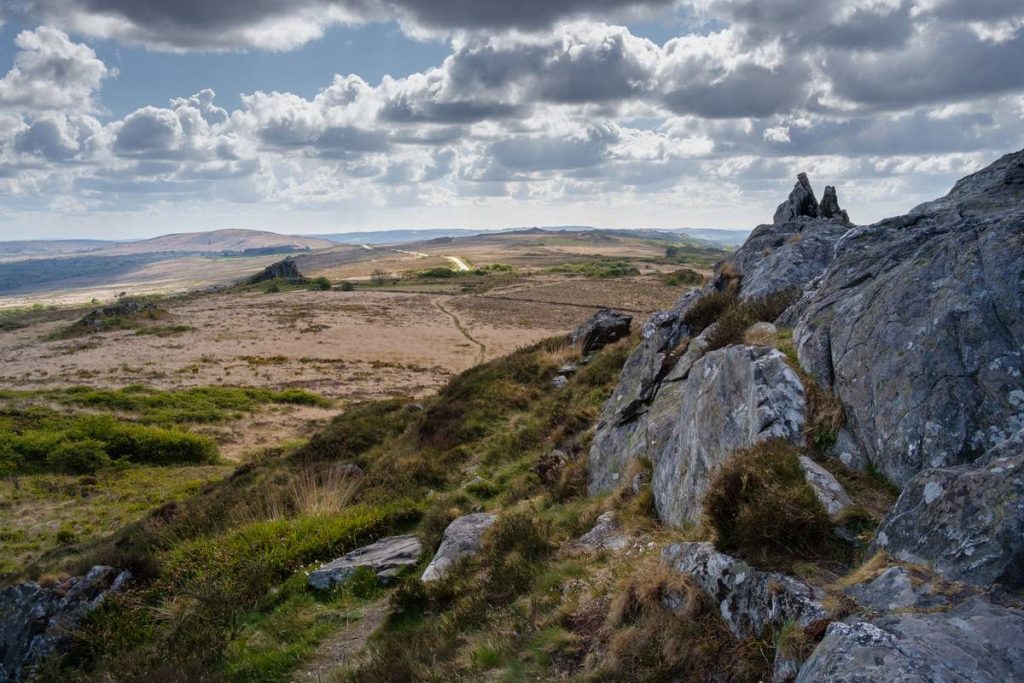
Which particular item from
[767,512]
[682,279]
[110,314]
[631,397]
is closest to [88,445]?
[631,397]

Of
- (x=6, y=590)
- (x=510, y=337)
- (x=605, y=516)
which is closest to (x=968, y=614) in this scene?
(x=605, y=516)

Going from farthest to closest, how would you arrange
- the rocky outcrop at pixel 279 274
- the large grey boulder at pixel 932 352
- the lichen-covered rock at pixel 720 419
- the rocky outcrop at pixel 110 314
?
the rocky outcrop at pixel 279 274, the rocky outcrop at pixel 110 314, the lichen-covered rock at pixel 720 419, the large grey boulder at pixel 932 352

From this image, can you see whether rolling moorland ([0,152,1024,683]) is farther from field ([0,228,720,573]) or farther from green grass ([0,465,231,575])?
field ([0,228,720,573])

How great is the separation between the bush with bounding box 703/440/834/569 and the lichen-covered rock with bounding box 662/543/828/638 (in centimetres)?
16

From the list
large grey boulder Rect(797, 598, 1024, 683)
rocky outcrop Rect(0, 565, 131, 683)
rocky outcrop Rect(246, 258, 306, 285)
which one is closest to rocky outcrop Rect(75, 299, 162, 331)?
rocky outcrop Rect(246, 258, 306, 285)

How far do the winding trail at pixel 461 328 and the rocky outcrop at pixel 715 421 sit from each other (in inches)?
1601

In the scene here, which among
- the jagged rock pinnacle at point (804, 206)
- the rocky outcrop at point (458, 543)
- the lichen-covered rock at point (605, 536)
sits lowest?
the rocky outcrop at point (458, 543)

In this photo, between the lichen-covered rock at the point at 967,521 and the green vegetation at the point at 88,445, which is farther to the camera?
the green vegetation at the point at 88,445

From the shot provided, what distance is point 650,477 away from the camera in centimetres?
928

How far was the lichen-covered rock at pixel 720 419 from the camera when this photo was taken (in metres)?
7.17

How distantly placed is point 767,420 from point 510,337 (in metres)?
53.5

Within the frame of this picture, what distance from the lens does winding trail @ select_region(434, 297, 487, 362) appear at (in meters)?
52.9

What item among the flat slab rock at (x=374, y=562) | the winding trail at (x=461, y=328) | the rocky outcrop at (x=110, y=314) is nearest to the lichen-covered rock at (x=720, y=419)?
the flat slab rock at (x=374, y=562)

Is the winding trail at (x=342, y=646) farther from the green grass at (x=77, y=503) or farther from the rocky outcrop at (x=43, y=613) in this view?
the green grass at (x=77, y=503)
